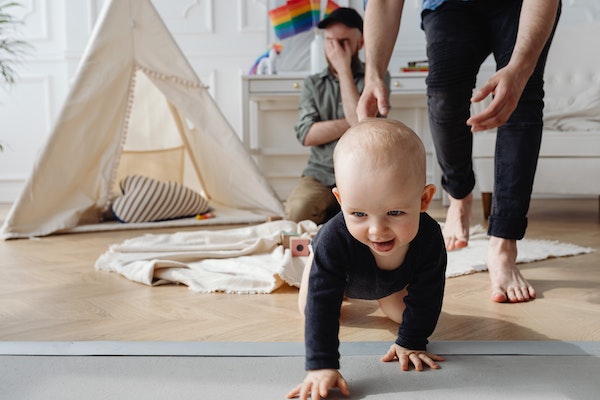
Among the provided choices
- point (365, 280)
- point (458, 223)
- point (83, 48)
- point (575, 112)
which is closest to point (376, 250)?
point (365, 280)

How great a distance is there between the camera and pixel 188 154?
2809 millimetres

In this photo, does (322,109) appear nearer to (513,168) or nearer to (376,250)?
Answer: (513,168)

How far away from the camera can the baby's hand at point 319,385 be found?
738 mm

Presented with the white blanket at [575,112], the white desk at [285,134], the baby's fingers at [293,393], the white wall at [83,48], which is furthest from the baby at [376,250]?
the white wall at [83,48]

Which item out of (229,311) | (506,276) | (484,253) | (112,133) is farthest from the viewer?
(112,133)

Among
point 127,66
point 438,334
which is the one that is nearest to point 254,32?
point 127,66

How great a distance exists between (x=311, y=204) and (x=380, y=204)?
138cm

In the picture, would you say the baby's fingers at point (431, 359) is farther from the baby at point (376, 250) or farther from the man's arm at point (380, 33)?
the man's arm at point (380, 33)

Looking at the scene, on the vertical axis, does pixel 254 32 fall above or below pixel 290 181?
above

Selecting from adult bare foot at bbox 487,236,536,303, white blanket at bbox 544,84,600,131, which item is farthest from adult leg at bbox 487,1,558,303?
white blanket at bbox 544,84,600,131

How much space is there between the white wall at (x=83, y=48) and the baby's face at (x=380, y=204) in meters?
2.68

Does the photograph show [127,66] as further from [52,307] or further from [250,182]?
[52,307]

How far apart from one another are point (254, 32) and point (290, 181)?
0.82 meters

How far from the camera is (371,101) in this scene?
109cm
